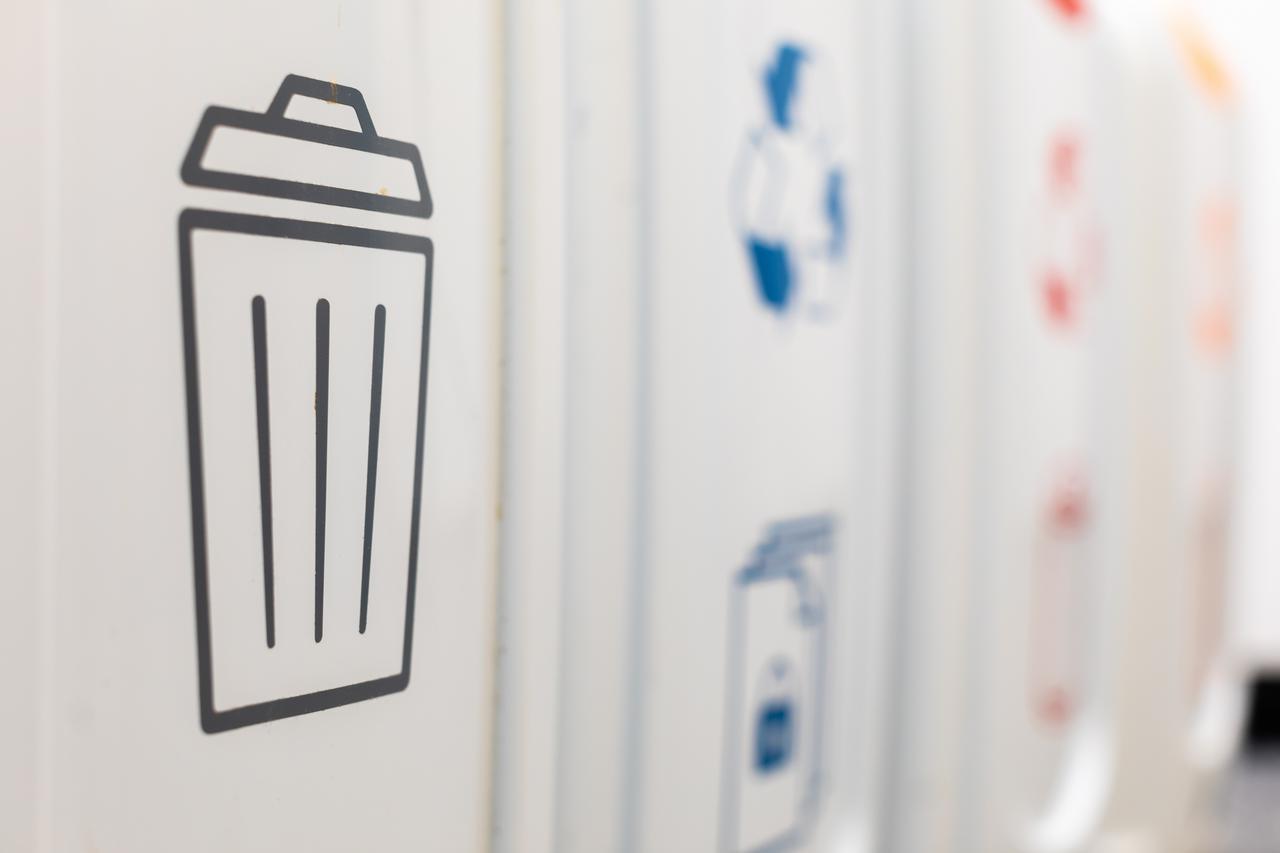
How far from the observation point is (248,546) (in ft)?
2.07

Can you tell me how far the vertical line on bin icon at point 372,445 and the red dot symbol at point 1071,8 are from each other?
1.04 m

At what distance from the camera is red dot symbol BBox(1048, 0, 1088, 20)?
1432 mm

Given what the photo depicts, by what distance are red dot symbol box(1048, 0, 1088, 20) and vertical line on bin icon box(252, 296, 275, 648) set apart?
1.12 m

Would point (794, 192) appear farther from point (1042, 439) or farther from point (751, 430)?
point (1042, 439)

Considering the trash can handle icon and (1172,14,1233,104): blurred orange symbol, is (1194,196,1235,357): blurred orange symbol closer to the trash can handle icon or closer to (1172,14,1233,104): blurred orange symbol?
(1172,14,1233,104): blurred orange symbol

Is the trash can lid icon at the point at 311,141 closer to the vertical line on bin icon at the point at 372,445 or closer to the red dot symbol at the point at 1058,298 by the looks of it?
the vertical line on bin icon at the point at 372,445

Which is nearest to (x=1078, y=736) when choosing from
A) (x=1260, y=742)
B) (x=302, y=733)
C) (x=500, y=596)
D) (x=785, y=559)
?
(x=785, y=559)

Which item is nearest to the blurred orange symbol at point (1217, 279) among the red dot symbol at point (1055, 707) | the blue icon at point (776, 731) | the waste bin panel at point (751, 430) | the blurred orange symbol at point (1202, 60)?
the blurred orange symbol at point (1202, 60)

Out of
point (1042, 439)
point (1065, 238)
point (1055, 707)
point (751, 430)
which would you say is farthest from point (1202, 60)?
point (751, 430)

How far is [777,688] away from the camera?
1024 millimetres

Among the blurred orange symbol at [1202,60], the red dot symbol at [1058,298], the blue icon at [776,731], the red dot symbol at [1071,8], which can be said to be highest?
the blurred orange symbol at [1202,60]

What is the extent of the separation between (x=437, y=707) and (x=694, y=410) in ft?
0.97

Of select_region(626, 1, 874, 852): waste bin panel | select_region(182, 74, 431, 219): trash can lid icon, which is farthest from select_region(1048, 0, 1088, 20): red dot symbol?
select_region(182, 74, 431, 219): trash can lid icon

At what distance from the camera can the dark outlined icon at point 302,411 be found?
24.0 inches
